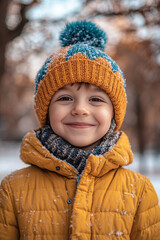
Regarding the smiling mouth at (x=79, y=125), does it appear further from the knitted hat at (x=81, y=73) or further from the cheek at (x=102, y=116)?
the knitted hat at (x=81, y=73)

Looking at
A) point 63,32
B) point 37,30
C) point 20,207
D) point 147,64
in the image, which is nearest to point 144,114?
point 147,64

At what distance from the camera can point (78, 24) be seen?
199 centimetres

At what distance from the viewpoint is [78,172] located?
167 cm

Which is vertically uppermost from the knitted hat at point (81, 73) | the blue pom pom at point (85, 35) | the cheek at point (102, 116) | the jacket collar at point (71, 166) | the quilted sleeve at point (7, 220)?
the blue pom pom at point (85, 35)

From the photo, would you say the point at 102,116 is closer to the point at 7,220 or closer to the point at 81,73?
the point at 81,73

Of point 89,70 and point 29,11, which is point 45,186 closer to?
point 89,70

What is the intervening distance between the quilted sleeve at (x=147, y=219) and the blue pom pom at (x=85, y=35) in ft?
3.82

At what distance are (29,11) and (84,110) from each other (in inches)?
136

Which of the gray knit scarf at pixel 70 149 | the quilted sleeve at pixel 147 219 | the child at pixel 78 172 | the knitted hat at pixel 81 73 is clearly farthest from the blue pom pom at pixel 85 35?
the quilted sleeve at pixel 147 219

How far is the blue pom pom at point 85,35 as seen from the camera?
6.42 feet

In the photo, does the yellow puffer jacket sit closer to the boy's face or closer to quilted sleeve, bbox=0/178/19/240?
quilted sleeve, bbox=0/178/19/240

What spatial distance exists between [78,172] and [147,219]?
Answer: 53cm

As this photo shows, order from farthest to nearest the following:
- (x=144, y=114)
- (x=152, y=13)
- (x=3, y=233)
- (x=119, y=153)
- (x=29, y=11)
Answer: (x=144, y=114) < (x=29, y=11) < (x=152, y=13) < (x=119, y=153) < (x=3, y=233)

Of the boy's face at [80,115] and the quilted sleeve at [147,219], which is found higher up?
the boy's face at [80,115]
